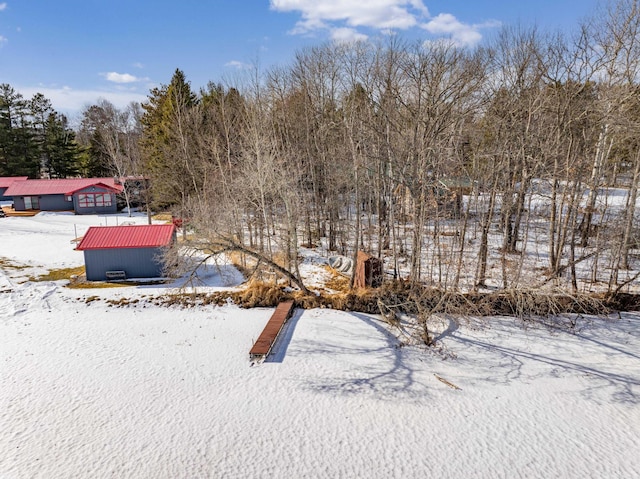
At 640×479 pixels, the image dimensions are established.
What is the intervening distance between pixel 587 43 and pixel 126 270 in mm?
20454

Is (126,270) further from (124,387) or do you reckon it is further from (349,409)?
(349,409)

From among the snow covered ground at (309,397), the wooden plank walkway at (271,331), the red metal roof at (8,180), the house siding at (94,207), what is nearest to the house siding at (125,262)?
the snow covered ground at (309,397)

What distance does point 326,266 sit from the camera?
20047mm

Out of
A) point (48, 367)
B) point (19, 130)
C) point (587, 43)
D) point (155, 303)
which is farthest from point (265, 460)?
point (19, 130)

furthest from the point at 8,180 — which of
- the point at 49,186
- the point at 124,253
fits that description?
the point at 124,253

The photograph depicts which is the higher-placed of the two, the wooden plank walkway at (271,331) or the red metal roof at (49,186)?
the red metal roof at (49,186)

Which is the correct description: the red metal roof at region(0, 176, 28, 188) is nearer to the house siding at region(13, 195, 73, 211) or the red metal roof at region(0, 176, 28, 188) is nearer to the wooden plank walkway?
the house siding at region(13, 195, 73, 211)

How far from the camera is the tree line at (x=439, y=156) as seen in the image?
13.7m

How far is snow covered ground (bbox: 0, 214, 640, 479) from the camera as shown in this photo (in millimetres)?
7121

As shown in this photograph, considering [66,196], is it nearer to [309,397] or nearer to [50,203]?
[50,203]

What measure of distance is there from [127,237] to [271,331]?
918 centimetres

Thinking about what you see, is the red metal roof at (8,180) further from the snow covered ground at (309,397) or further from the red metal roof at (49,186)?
the snow covered ground at (309,397)

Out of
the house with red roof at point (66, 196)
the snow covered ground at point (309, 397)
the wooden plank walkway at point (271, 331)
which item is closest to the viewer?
the snow covered ground at point (309, 397)

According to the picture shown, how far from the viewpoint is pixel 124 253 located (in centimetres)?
1677
